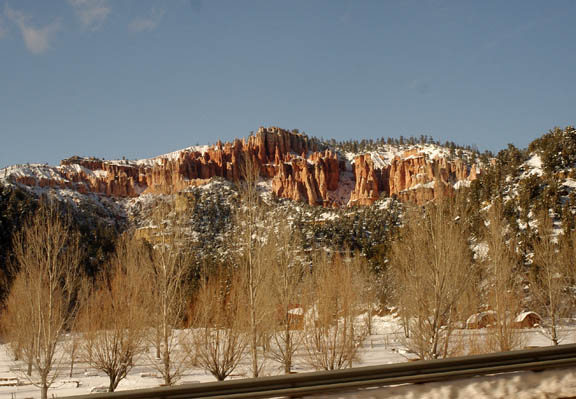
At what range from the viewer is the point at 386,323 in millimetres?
40656

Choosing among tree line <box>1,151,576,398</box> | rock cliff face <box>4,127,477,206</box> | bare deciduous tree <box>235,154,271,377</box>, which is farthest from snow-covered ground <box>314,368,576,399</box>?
rock cliff face <box>4,127,477,206</box>

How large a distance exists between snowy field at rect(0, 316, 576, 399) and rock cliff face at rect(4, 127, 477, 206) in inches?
3160

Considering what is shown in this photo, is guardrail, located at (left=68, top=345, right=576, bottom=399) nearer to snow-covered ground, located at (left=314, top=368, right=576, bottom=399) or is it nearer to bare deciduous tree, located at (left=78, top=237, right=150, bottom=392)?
snow-covered ground, located at (left=314, top=368, right=576, bottom=399)

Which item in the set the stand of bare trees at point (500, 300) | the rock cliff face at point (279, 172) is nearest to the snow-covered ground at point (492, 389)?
the stand of bare trees at point (500, 300)

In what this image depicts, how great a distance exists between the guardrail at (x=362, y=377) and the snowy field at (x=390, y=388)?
8 centimetres

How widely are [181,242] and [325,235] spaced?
5649 centimetres

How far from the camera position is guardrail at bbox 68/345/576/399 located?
3973 mm

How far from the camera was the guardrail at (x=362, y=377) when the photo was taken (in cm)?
397

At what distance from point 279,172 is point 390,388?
12284 centimetres

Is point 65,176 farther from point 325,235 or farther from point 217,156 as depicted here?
point 325,235

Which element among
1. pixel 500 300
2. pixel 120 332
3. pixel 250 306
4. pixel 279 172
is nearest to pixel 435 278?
pixel 500 300

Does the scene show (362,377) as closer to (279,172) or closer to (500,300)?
(500,300)

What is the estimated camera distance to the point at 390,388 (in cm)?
418

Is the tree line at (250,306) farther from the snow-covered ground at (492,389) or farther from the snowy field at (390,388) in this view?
the snow-covered ground at (492,389)
